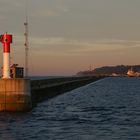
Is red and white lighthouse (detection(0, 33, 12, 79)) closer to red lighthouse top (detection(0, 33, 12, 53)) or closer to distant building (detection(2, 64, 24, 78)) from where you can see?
red lighthouse top (detection(0, 33, 12, 53))

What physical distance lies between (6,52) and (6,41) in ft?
2.23

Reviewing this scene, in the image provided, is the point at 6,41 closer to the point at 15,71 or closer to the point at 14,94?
the point at 15,71

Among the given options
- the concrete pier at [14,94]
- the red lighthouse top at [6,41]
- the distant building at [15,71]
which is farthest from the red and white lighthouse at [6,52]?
the concrete pier at [14,94]

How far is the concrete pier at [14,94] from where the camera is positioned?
968 inches

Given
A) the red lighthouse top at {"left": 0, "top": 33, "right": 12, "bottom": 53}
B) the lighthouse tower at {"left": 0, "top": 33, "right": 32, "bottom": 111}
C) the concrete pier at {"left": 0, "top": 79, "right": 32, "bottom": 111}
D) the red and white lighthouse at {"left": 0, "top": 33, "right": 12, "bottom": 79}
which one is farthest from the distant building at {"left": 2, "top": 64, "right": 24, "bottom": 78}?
the concrete pier at {"left": 0, "top": 79, "right": 32, "bottom": 111}

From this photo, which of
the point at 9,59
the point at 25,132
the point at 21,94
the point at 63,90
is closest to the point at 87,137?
the point at 25,132

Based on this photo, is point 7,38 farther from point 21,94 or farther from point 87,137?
point 87,137

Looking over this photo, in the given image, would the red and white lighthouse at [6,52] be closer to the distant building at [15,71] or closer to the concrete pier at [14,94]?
the distant building at [15,71]

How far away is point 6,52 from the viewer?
25500 millimetres

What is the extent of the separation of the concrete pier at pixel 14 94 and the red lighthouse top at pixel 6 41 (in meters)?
2.08

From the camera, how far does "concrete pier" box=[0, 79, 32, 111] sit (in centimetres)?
2459

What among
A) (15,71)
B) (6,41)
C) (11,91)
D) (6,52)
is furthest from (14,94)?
(6,41)

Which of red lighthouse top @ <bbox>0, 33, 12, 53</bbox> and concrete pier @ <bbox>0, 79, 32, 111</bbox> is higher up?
red lighthouse top @ <bbox>0, 33, 12, 53</bbox>

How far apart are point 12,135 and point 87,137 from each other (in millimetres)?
3310
